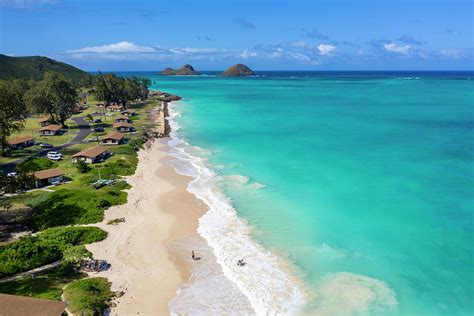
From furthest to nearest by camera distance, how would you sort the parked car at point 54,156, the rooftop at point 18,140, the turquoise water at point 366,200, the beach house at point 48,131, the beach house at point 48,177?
the beach house at point 48,131 < the rooftop at point 18,140 < the parked car at point 54,156 < the beach house at point 48,177 < the turquoise water at point 366,200

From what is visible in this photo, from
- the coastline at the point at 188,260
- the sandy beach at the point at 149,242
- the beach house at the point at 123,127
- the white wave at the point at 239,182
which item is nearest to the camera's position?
the coastline at the point at 188,260

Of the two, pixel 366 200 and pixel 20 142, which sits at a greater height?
pixel 20 142

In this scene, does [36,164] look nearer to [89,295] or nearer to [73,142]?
[73,142]

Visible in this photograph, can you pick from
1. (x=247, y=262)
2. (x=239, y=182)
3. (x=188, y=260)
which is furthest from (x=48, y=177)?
(x=247, y=262)

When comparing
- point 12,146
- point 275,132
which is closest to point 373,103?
point 275,132

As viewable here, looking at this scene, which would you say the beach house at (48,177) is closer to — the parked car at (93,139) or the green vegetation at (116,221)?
the green vegetation at (116,221)

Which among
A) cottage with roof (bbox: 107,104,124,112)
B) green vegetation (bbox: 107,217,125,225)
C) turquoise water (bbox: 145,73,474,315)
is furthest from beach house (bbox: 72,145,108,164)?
cottage with roof (bbox: 107,104,124,112)

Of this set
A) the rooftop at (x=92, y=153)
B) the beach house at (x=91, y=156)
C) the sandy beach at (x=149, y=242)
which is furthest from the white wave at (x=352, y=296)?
the rooftop at (x=92, y=153)
